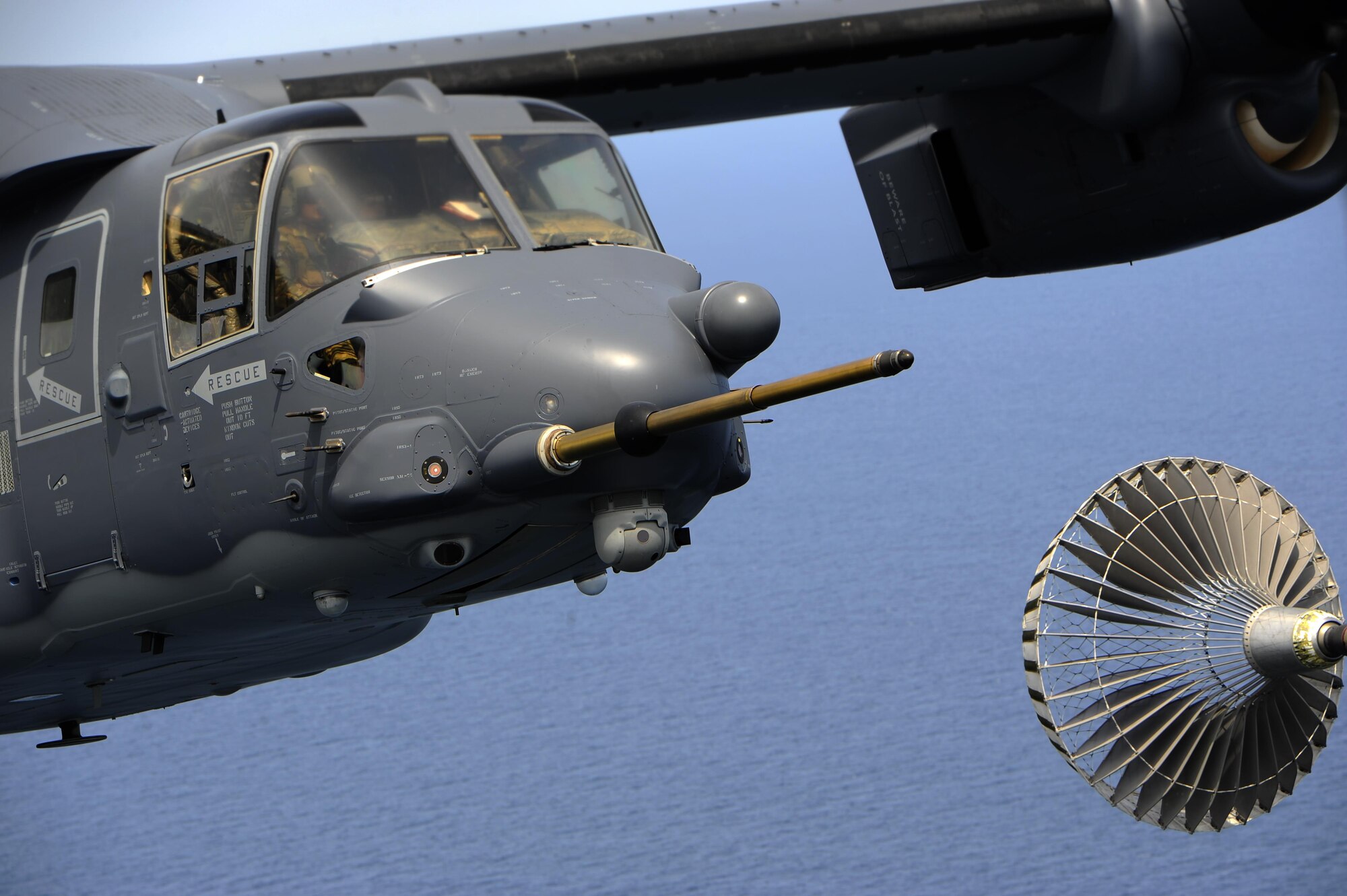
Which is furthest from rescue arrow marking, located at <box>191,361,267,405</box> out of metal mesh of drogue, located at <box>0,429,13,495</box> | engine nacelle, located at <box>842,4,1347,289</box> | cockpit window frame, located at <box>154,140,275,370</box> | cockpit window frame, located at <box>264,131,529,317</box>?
engine nacelle, located at <box>842,4,1347,289</box>

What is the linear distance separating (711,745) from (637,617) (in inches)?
192

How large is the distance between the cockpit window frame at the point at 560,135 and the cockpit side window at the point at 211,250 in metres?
1.00

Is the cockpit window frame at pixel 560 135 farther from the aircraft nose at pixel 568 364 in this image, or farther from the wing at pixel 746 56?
the wing at pixel 746 56

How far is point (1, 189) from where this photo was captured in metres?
9.69

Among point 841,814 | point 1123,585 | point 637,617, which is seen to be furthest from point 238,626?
point 637,617

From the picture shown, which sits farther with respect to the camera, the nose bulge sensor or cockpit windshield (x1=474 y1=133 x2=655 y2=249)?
cockpit windshield (x1=474 y1=133 x2=655 y2=249)

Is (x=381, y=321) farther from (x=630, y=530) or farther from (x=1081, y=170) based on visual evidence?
(x=1081, y=170)

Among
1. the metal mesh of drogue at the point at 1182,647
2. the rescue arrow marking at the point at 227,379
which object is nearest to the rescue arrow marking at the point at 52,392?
the rescue arrow marking at the point at 227,379

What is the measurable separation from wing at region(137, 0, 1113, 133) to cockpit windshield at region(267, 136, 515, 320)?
3854mm

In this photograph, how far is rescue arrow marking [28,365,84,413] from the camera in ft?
30.6

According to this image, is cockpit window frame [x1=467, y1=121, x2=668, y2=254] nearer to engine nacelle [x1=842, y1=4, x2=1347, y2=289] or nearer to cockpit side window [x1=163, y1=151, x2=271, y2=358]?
cockpit side window [x1=163, y1=151, x2=271, y2=358]

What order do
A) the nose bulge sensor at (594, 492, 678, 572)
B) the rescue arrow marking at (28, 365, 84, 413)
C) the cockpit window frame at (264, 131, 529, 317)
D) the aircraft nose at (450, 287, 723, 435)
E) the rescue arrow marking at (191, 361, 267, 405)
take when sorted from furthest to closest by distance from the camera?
1. the rescue arrow marking at (28, 365, 84, 413)
2. the rescue arrow marking at (191, 361, 267, 405)
3. the cockpit window frame at (264, 131, 529, 317)
4. the nose bulge sensor at (594, 492, 678, 572)
5. the aircraft nose at (450, 287, 723, 435)

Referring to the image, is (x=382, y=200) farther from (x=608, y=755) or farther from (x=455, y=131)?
(x=608, y=755)

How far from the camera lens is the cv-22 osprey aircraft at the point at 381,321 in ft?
25.6
